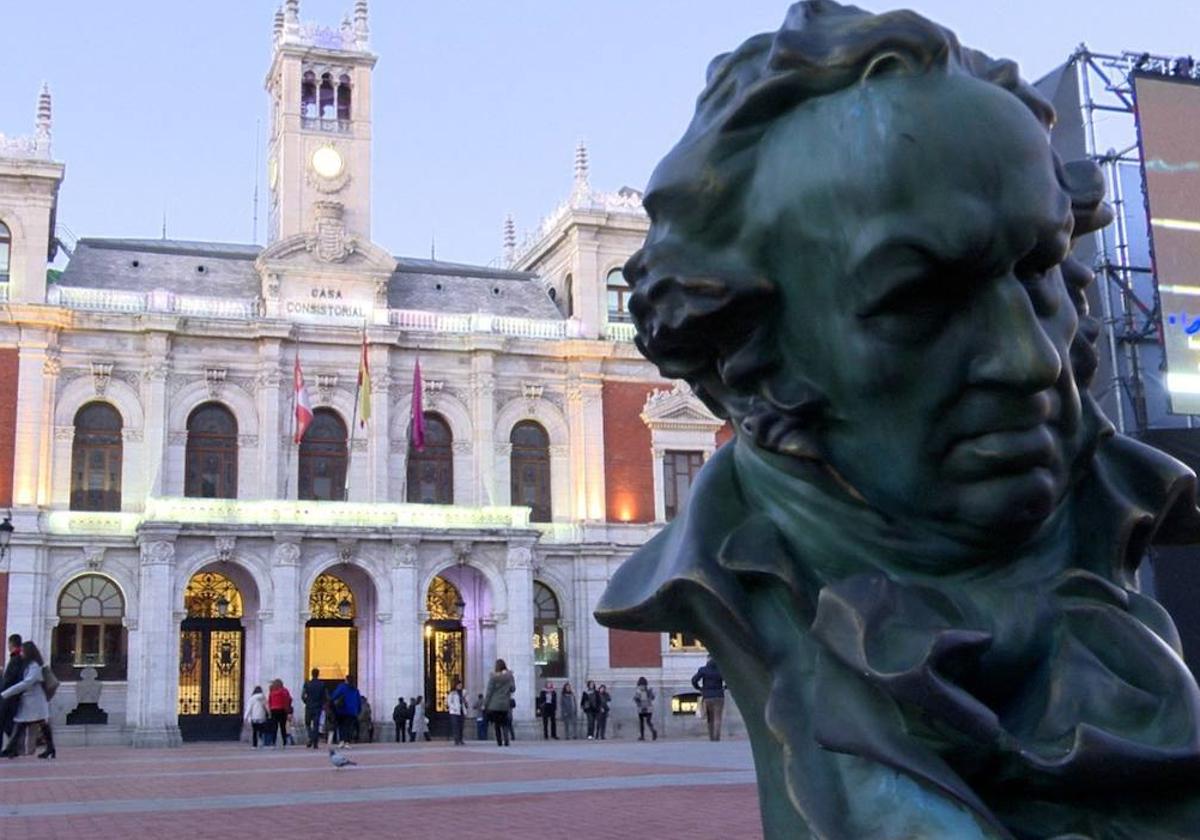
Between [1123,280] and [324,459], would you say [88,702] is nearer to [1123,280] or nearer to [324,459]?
[324,459]

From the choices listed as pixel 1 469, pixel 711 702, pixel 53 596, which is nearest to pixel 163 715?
pixel 53 596

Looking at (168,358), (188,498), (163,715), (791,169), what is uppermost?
(168,358)

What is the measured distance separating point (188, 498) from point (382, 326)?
6.21m

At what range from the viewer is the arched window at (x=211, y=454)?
31.5m

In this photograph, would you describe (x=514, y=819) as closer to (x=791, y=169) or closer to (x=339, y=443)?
(x=791, y=169)

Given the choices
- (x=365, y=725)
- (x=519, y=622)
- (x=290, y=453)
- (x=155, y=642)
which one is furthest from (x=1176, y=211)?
(x=155, y=642)

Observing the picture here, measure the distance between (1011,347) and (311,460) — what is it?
104ft

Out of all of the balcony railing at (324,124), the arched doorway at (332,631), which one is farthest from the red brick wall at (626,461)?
the balcony railing at (324,124)

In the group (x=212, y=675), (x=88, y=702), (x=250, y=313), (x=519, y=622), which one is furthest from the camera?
(x=250, y=313)

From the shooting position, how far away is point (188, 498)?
30297mm

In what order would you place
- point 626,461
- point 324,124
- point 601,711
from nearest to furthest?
1. point 601,711
2. point 626,461
3. point 324,124

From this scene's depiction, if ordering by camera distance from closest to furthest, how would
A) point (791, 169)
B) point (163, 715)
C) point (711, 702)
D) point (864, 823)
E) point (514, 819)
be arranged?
point (864, 823) → point (791, 169) → point (514, 819) → point (711, 702) → point (163, 715)

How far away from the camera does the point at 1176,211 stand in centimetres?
1864

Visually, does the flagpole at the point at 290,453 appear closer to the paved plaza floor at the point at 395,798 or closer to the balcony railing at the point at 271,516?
the balcony railing at the point at 271,516
